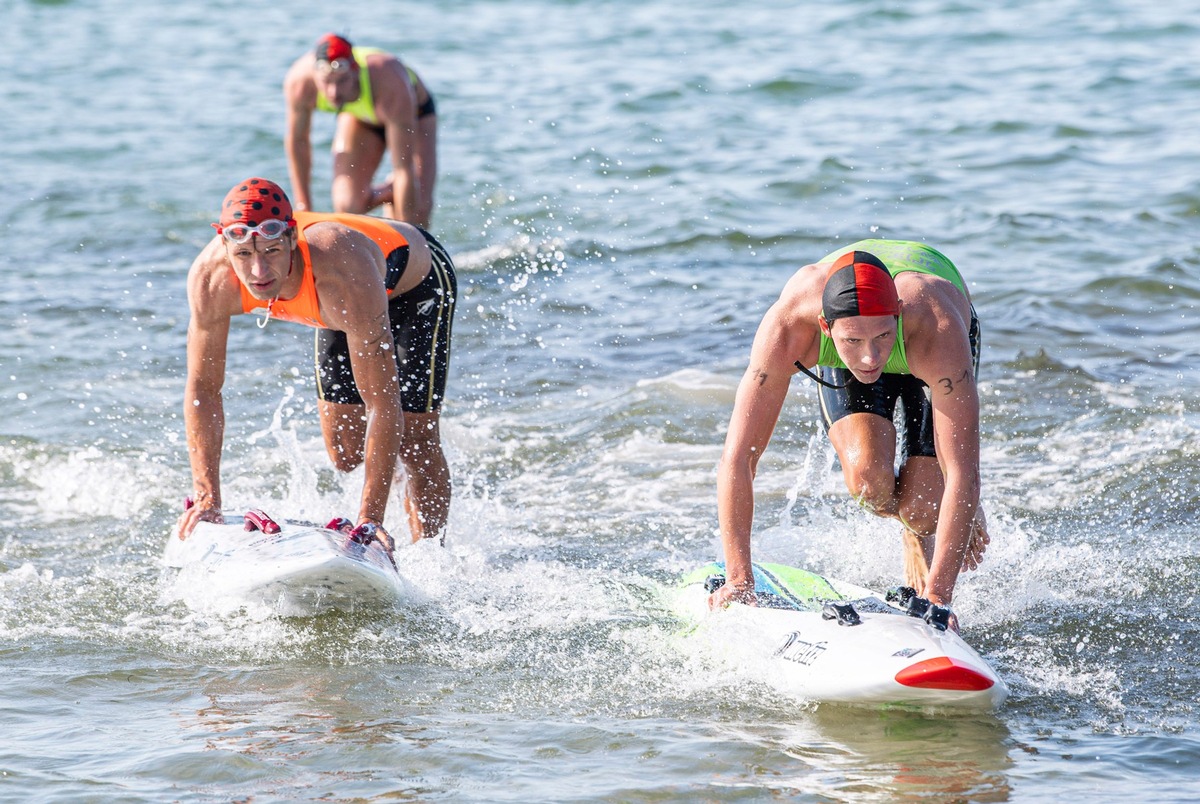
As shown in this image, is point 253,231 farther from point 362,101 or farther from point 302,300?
point 362,101

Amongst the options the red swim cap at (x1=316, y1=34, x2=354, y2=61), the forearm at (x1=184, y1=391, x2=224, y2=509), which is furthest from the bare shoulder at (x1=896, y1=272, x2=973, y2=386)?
the red swim cap at (x1=316, y1=34, x2=354, y2=61)

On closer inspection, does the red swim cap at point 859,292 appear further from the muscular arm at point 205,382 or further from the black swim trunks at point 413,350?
the muscular arm at point 205,382

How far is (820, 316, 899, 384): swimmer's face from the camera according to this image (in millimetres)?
4516

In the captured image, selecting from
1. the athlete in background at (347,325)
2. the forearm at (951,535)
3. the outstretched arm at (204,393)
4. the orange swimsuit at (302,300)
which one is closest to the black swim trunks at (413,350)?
the athlete in background at (347,325)

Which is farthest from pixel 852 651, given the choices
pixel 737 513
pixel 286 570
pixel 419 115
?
pixel 419 115

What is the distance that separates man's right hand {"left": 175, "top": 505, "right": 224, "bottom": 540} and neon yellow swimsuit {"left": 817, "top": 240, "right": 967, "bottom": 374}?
8.44ft

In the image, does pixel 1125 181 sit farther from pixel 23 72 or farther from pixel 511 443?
pixel 23 72

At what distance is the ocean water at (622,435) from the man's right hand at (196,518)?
0.89 ft

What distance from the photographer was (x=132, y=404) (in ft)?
29.2

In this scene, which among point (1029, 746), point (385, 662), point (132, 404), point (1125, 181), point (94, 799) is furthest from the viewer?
point (1125, 181)

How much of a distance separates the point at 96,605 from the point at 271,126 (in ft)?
41.9

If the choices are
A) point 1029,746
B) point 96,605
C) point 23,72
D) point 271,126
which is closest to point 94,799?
point 96,605

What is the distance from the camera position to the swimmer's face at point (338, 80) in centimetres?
938

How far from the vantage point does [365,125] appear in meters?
10.0
